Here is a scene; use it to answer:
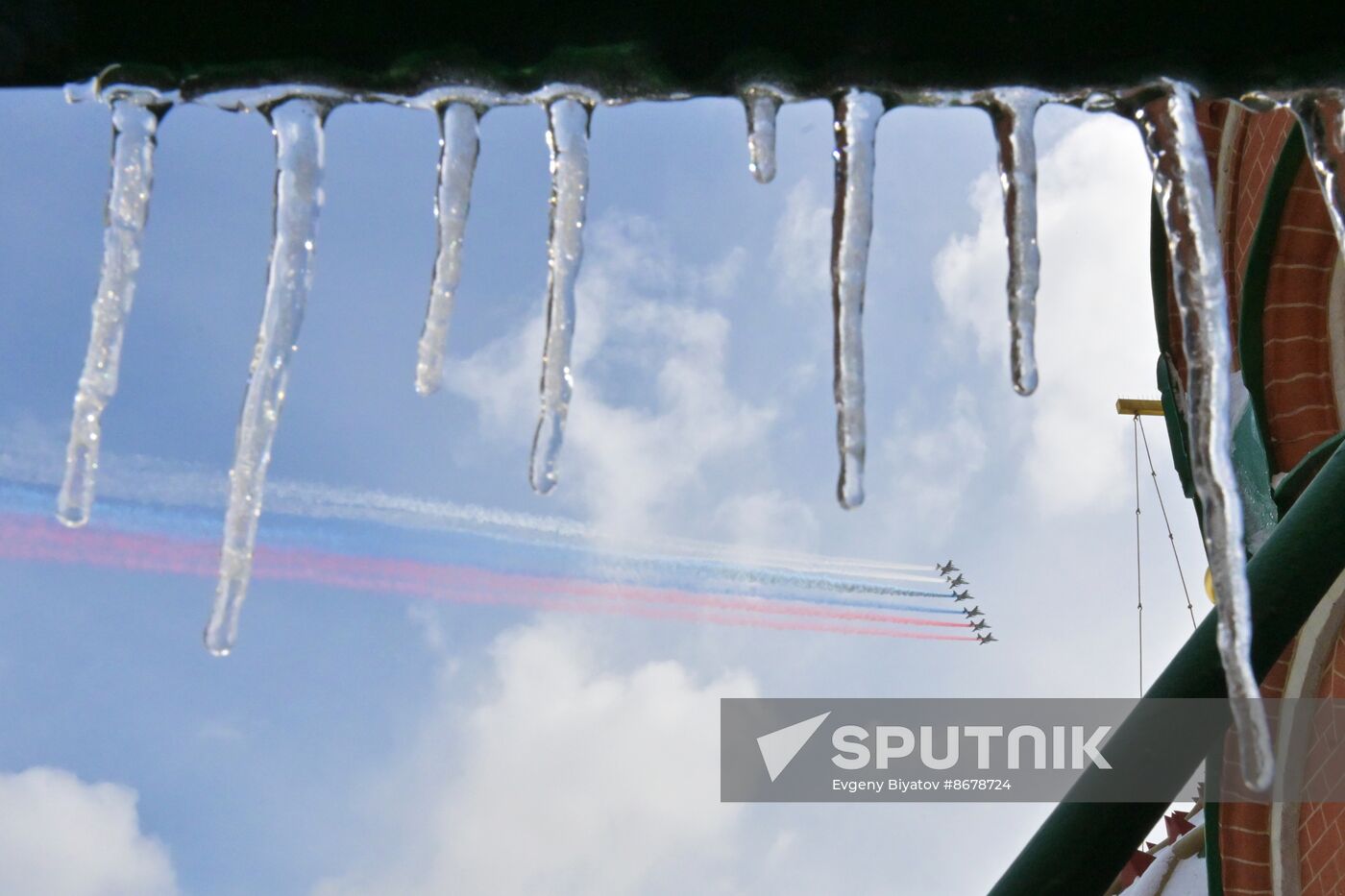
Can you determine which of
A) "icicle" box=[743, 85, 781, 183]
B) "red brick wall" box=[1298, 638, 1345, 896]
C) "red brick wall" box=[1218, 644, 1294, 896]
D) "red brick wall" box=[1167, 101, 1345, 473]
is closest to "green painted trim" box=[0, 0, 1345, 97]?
"icicle" box=[743, 85, 781, 183]

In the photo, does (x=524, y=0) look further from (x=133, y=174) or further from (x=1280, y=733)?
(x=1280, y=733)

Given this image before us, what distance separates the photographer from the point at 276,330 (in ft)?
4.16

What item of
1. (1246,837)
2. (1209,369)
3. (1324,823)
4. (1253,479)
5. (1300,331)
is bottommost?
(1246,837)

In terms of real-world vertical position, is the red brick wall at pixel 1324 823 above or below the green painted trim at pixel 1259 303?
below

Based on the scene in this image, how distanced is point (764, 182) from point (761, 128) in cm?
15

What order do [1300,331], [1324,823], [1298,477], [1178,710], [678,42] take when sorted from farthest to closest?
[1300,331], [1298,477], [1324,823], [1178,710], [678,42]

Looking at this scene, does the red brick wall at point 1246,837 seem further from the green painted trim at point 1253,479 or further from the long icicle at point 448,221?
the long icicle at point 448,221

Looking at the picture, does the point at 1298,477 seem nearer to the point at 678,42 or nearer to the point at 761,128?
the point at 761,128

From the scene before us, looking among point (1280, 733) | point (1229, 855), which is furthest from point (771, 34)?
point (1229, 855)

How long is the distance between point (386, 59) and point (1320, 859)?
14.8 feet

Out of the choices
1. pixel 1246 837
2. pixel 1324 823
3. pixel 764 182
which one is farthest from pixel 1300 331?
pixel 764 182

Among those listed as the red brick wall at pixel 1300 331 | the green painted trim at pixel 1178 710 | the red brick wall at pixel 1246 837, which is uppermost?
the red brick wall at pixel 1300 331

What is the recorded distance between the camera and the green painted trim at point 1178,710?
160cm

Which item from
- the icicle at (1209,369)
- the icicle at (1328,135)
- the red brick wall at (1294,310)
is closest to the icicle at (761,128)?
the icicle at (1209,369)
